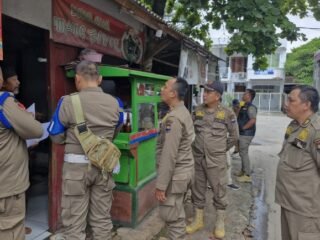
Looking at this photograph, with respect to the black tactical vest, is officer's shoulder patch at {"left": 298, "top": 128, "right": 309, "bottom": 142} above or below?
above

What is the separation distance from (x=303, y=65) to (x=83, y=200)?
3612cm

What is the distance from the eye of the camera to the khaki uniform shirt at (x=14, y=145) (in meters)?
2.22

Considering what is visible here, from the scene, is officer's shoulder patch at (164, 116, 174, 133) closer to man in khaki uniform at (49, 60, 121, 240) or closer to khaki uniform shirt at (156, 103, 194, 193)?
khaki uniform shirt at (156, 103, 194, 193)

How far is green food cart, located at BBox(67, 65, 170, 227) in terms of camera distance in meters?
3.76

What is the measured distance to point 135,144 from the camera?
384 cm

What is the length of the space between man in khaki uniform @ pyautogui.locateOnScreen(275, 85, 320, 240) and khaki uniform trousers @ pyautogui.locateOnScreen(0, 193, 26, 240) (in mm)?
2227

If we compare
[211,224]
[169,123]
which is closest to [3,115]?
[169,123]

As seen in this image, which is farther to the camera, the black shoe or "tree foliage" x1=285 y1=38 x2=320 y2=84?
"tree foliage" x1=285 y1=38 x2=320 y2=84

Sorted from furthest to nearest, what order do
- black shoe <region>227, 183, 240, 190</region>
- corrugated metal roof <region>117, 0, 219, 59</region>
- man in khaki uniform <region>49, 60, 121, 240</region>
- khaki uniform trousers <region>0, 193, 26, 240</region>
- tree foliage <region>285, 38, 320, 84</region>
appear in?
tree foliage <region>285, 38, 320, 84</region> → black shoe <region>227, 183, 240, 190</region> → corrugated metal roof <region>117, 0, 219, 59</region> → man in khaki uniform <region>49, 60, 121, 240</region> → khaki uniform trousers <region>0, 193, 26, 240</region>

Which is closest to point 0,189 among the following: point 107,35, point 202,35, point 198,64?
point 107,35

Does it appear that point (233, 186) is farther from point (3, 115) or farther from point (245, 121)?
point (3, 115)

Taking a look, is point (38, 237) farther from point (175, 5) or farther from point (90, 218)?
point (175, 5)

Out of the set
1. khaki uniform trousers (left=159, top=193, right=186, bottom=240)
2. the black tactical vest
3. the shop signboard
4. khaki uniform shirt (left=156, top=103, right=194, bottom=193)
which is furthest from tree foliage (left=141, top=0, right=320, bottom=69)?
khaki uniform trousers (left=159, top=193, right=186, bottom=240)

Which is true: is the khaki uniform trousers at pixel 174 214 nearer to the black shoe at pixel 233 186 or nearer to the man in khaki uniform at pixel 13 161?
the man in khaki uniform at pixel 13 161
